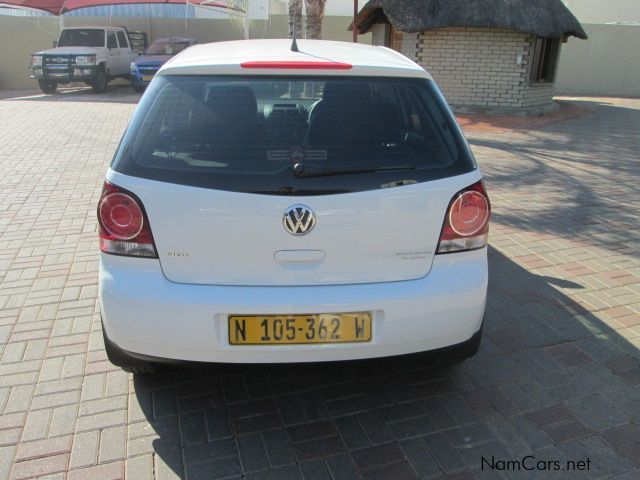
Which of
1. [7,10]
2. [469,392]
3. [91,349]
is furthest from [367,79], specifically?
[7,10]

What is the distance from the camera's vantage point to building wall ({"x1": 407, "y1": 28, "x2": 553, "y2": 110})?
A: 13.3 m

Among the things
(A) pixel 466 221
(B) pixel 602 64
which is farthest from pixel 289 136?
(B) pixel 602 64

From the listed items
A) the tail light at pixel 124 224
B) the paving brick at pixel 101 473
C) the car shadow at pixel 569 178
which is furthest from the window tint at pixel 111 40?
the paving brick at pixel 101 473

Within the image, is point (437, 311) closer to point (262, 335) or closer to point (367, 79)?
point (262, 335)

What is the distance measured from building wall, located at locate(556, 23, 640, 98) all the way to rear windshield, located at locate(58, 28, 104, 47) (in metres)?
15.8

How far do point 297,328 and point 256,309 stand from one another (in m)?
0.19

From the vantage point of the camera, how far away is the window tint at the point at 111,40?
1902 cm

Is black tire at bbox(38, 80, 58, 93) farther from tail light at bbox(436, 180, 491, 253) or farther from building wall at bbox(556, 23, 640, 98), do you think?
tail light at bbox(436, 180, 491, 253)

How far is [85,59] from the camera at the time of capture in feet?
57.8

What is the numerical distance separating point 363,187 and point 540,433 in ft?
4.72

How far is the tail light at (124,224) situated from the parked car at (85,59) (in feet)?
56.1

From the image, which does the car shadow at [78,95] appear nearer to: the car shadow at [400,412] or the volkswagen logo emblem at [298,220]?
the car shadow at [400,412]

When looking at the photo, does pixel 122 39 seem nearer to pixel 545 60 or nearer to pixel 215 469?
pixel 545 60

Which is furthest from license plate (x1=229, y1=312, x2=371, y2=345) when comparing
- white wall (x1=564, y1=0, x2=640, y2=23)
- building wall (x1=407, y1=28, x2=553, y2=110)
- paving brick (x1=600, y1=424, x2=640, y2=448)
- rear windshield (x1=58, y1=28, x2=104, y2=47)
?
white wall (x1=564, y1=0, x2=640, y2=23)
